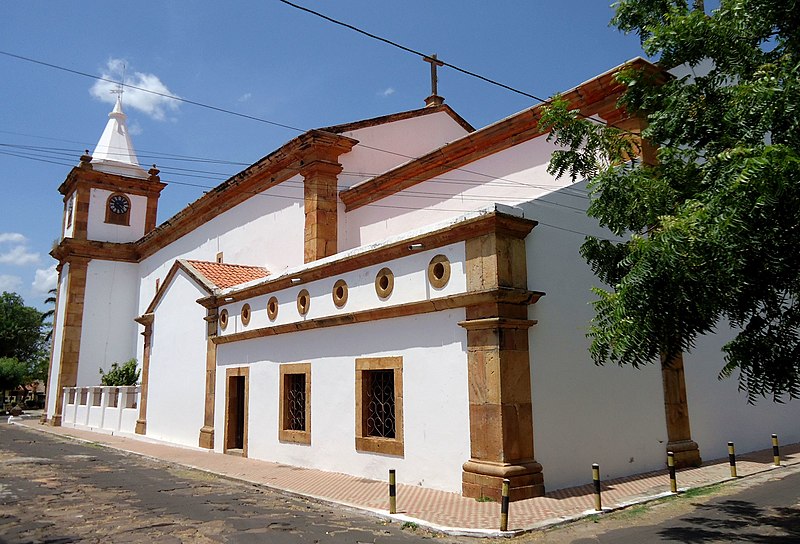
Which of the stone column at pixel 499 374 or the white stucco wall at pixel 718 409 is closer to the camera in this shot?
the stone column at pixel 499 374

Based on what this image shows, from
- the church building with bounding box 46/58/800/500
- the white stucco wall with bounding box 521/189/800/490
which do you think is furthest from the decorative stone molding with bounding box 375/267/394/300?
the white stucco wall with bounding box 521/189/800/490

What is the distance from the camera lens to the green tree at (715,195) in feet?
15.7

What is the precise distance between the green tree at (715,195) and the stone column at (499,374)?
87.9 inches

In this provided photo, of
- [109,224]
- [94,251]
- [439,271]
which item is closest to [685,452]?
[439,271]

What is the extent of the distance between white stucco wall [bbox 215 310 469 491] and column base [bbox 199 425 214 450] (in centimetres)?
182

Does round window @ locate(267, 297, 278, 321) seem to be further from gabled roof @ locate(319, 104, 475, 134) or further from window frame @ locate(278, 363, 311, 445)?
gabled roof @ locate(319, 104, 475, 134)

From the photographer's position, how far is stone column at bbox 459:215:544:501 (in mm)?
8156

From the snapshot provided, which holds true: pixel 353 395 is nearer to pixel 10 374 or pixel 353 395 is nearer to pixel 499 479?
pixel 499 479

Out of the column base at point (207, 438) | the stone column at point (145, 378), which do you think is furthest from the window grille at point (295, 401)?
the stone column at point (145, 378)

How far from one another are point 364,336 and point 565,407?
359 centimetres

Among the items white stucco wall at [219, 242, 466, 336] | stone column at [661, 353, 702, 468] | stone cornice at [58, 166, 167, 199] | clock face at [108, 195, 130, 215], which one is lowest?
stone column at [661, 353, 702, 468]

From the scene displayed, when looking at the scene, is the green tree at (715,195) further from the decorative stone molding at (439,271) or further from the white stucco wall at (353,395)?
the white stucco wall at (353,395)

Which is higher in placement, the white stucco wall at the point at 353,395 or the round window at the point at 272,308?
the round window at the point at 272,308

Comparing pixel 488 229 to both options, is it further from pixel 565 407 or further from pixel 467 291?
pixel 565 407
